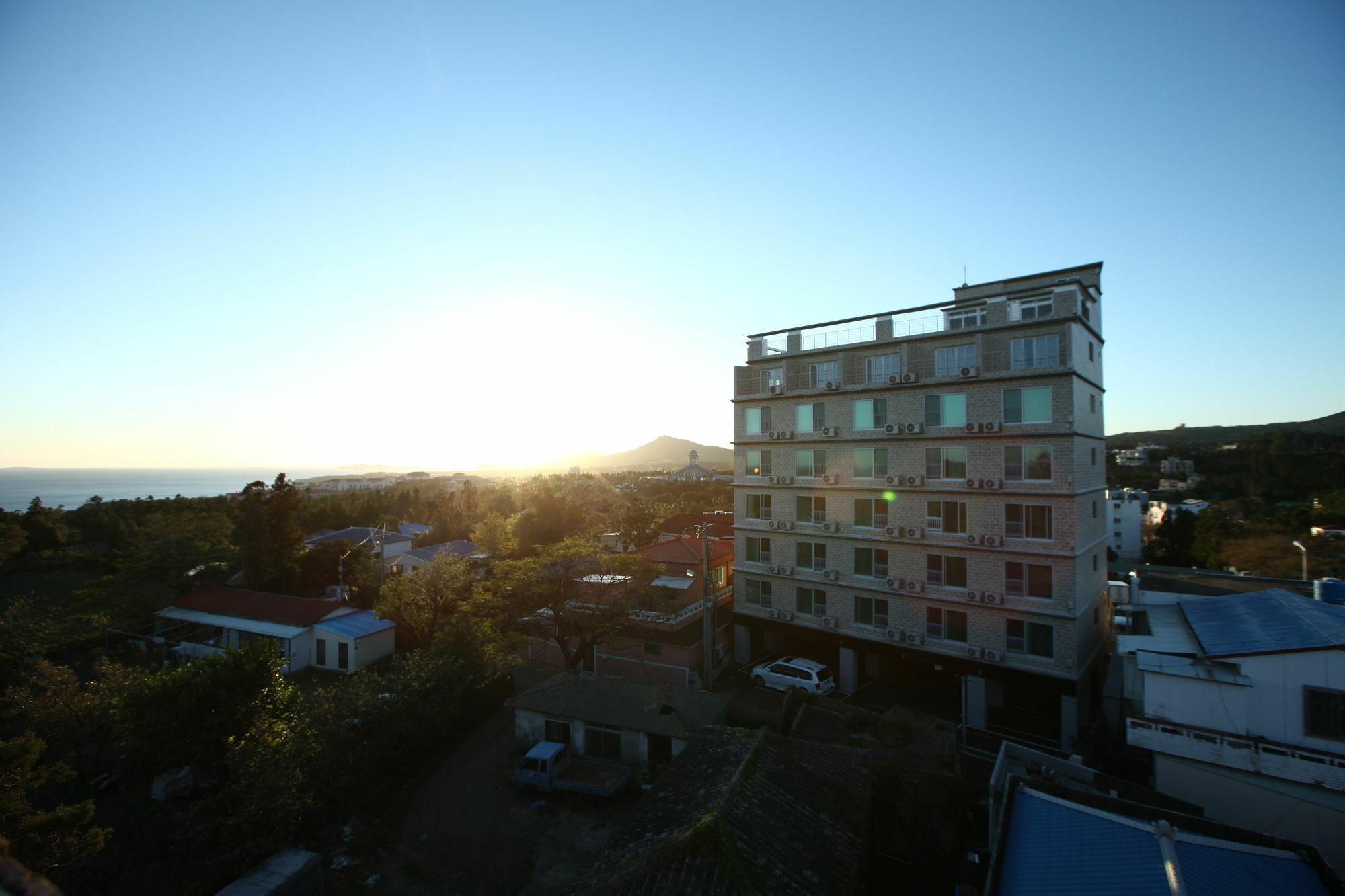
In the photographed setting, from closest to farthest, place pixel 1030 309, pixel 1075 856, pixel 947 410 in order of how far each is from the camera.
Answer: pixel 1075 856
pixel 1030 309
pixel 947 410

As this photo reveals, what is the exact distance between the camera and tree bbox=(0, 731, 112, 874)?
1114cm

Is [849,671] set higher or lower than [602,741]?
higher

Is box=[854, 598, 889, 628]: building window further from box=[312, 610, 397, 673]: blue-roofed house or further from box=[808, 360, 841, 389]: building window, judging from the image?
box=[312, 610, 397, 673]: blue-roofed house

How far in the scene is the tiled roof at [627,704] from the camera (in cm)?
1755

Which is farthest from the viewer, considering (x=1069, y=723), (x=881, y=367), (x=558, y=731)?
(x=881, y=367)

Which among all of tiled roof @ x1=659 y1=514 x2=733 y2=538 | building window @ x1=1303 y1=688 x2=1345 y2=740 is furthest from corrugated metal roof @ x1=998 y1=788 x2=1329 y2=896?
tiled roof @ x1=659 y1=514 x2=733 y2=538

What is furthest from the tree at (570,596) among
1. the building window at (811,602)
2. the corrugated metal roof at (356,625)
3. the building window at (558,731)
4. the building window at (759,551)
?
the corrugated metal roof at (356,625)

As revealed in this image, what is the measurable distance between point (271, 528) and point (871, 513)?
1423 inches

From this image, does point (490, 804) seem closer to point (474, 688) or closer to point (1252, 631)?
point (474, 688)

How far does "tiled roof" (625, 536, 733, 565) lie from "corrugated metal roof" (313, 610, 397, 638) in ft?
40.5

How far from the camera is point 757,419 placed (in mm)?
26531

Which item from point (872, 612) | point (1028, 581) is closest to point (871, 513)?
point (872, 612)

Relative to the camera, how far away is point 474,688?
20938 mm

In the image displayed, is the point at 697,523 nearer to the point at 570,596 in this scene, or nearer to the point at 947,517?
the point at 570,596
